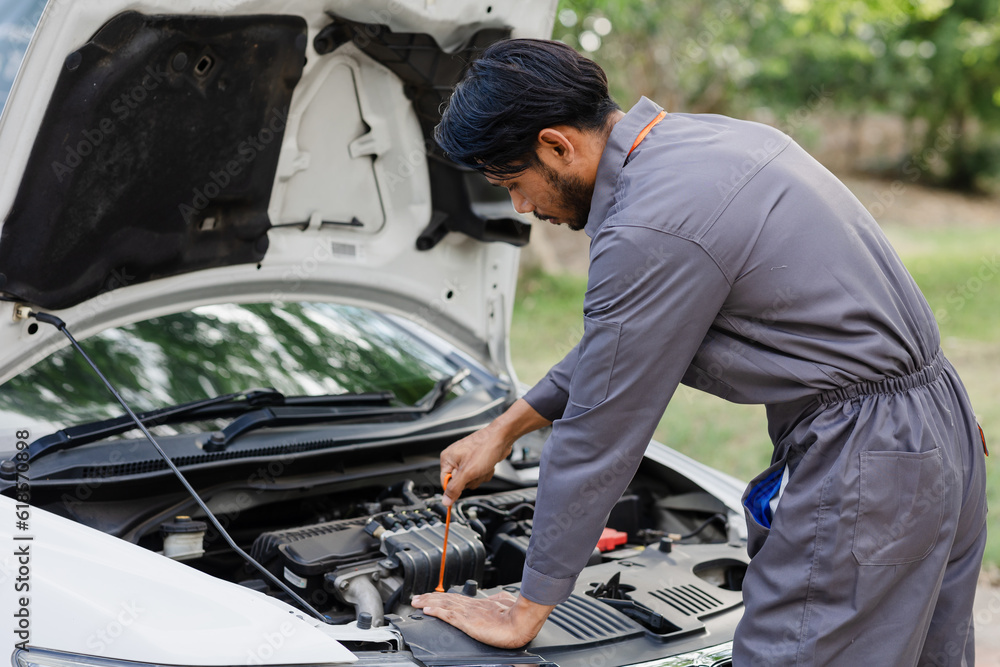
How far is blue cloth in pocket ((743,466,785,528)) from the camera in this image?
1.72m

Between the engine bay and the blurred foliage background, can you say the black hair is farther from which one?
the blurred foliage background

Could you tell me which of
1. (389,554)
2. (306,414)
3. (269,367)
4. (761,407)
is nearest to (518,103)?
(389,554)

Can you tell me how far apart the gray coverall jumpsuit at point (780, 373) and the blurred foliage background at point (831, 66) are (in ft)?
16.8

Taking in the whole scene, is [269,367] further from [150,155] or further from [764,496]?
[764,496]

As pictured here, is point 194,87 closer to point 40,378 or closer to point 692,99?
point 40,378

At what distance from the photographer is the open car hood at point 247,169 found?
1.82 metres

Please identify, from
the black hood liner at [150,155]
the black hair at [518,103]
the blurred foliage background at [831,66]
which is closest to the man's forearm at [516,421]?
the black hair at [518,103]

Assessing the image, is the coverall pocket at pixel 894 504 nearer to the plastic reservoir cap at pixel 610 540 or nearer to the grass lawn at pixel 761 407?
the plastic reservoir cap at pixel 610 540

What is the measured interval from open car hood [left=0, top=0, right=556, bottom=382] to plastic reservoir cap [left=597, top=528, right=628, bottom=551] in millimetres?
823

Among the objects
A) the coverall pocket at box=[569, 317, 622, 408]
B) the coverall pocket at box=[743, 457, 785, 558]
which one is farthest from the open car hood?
the coverall pocket at box=[743, 457, 785, 558]

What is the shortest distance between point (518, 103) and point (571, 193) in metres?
0.22

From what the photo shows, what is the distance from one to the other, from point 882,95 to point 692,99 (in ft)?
23.8

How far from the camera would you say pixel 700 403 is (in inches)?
268

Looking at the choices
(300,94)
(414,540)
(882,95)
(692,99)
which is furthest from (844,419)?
(882,95)
